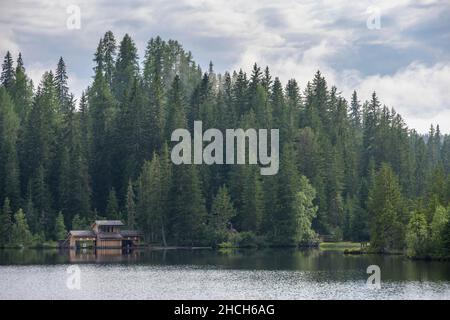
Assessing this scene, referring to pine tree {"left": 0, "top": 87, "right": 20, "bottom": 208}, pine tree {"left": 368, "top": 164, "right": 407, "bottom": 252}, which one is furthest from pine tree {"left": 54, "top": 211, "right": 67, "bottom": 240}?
pine tree {"left": 368, "top": 164, "right": 407, "bottom": 252}

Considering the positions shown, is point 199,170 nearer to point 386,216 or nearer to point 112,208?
point 112,208

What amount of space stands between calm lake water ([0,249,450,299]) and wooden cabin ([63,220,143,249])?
751 inches

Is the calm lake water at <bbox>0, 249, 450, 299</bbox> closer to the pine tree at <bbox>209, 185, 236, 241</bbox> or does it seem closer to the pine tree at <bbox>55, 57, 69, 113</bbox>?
the pine tree at <bbox>209, 185, 236, 241</bbox>

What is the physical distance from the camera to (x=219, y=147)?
156 m

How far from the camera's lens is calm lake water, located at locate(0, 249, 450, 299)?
6862 centimetres

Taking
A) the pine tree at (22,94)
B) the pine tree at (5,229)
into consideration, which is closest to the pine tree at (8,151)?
the pine tree at (22,94)

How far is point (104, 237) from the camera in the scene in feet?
452

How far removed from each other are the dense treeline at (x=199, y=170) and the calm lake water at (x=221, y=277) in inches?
655

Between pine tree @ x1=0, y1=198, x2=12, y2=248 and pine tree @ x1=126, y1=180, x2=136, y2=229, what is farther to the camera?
pine tree @ x1=126, y1=180, x2=136, y2=229

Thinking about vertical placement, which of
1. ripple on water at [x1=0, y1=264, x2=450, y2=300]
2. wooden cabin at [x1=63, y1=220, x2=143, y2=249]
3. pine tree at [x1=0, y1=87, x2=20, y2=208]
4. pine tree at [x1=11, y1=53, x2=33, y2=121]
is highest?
pine tree at [x1=11, y1=53, x2=33, y2=121]

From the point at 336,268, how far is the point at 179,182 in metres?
54.3

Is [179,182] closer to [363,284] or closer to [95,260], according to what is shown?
[95,260]

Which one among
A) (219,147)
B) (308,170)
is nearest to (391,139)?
(308,170)

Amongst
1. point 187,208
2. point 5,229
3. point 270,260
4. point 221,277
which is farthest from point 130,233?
point 221,277
